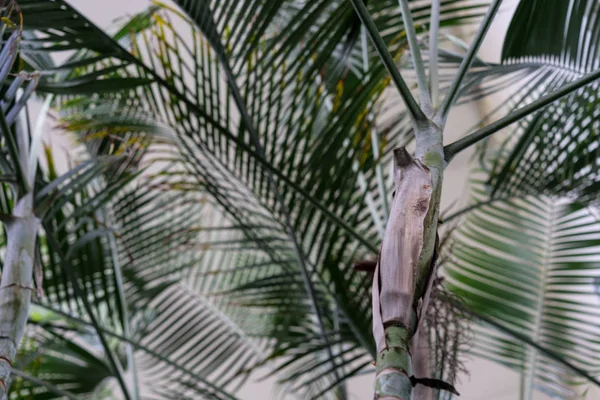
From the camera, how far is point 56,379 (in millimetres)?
1514

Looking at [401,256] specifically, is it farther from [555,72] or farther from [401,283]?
[555,72]

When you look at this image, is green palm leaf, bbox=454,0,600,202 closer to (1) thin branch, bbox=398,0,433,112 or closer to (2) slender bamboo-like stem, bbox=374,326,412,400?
(1) thin branch, bbox=398,0,433,112

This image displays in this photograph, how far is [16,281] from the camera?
663 mm

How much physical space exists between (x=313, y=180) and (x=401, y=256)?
0.56 metres

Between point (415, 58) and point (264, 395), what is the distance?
3.33 m

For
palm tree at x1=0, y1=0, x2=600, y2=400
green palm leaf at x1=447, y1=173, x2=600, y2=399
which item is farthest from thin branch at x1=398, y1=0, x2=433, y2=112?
green palm leaf at x1=447, y1=173, x2=600, y2=399

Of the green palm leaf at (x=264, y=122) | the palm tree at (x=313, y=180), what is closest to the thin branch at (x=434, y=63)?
the palm tree at (x=313, y=180)

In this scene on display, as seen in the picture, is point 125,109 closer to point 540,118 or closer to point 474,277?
point 540,118

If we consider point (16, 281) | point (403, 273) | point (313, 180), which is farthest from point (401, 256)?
point (313, 180)

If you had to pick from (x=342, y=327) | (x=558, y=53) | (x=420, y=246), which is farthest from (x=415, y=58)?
(x=342, y=327)

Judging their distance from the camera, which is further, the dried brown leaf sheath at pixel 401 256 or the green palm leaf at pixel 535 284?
the green palm leaf at pixel 535 284

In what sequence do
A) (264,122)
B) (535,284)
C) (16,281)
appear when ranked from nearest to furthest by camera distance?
1. (16,281)
2. (264,122)
3. (535,284)

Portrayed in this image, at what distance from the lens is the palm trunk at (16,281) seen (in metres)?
0.62

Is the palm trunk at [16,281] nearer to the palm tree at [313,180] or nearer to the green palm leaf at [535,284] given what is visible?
the palm tree at [313,180]
